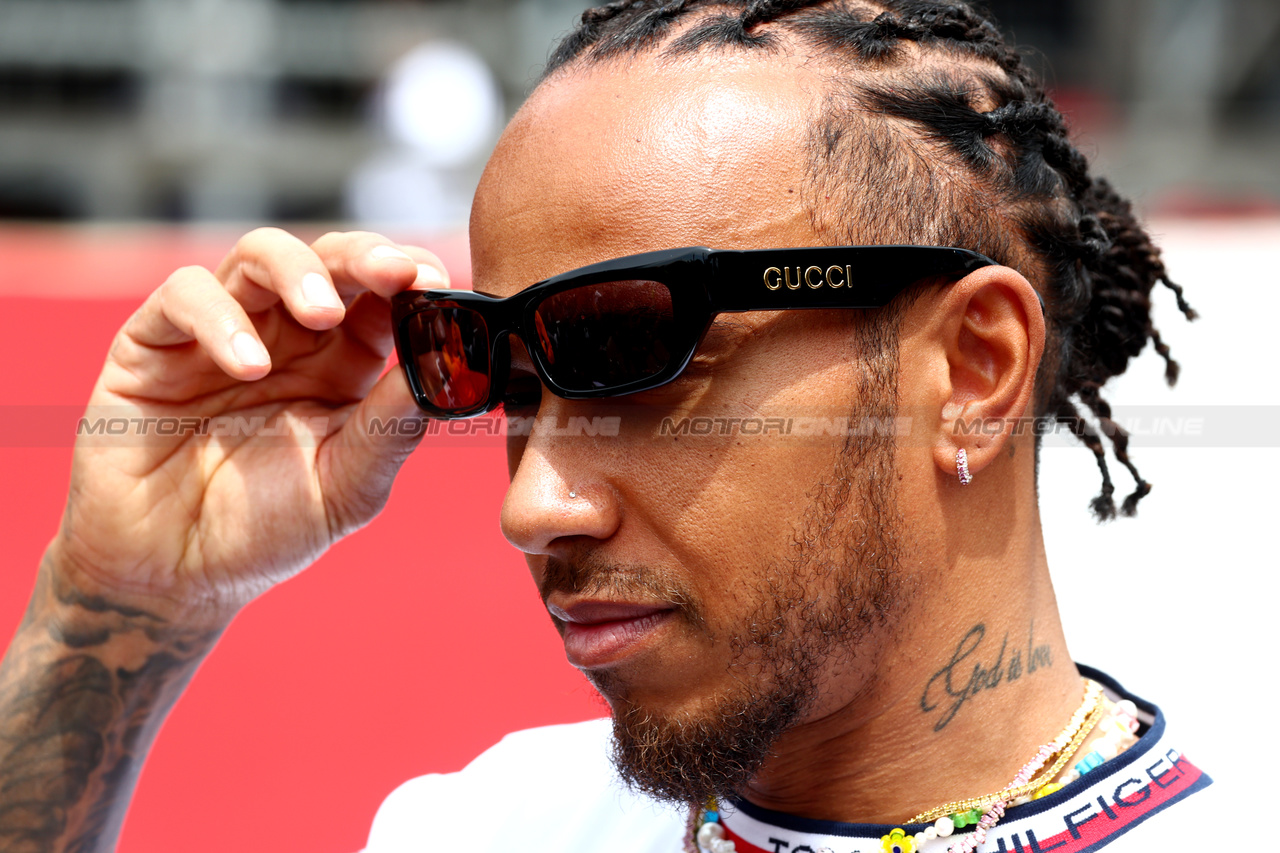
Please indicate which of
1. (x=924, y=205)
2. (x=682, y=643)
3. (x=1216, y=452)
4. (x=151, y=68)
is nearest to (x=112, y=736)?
(x=682, y=643)

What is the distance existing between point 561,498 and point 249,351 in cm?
65

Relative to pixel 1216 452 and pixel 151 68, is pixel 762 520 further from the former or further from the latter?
pixel 151 68

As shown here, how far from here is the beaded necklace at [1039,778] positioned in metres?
1.62

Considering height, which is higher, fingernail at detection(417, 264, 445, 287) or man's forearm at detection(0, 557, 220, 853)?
fingernail at detection(417, 264, 445, 287)

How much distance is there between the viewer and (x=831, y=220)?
158 centimetres

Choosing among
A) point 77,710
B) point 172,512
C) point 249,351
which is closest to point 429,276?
point 249,351

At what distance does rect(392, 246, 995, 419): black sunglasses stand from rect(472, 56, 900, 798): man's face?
4cm

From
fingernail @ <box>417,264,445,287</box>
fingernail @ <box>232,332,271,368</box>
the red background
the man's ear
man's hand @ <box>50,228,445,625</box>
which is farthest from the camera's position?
the red background

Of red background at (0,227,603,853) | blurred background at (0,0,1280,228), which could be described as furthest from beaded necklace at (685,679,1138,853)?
blurred background at (0,0,1280,228)

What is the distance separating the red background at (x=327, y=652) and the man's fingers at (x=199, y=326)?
1.23m

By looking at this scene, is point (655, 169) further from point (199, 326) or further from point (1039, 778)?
point (1039, 778)

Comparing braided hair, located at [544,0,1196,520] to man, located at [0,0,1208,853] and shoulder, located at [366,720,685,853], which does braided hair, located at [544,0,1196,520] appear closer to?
man, located at [0,0,1208,853]

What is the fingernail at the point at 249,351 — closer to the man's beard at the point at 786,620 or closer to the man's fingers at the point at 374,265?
the man's fingers at the point at 374,265

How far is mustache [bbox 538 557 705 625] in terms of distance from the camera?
5.10 ft
